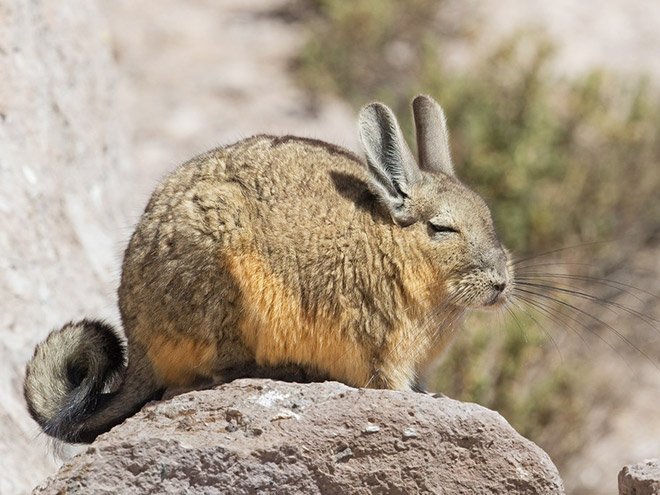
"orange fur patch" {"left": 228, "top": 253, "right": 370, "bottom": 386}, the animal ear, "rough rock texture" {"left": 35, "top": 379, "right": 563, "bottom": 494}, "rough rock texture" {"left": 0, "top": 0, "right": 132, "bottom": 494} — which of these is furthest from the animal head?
"rough rock texture" {"left": 0, "top": 0, "right": 132, "bottom": 494}

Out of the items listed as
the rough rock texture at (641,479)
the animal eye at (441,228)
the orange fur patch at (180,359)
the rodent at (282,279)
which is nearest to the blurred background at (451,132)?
the rodent at (282,279)

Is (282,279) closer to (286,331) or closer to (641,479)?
(286,331)

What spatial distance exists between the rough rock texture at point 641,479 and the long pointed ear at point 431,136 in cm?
177

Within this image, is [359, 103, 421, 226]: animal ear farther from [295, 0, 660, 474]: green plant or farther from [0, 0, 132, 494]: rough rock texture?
[295, 0, 660, 474]: green plant

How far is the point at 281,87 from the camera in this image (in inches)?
522

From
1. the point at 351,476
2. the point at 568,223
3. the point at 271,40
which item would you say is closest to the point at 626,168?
the point at 568,223

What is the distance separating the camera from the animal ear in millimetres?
5480

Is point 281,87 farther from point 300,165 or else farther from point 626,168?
point 300,165

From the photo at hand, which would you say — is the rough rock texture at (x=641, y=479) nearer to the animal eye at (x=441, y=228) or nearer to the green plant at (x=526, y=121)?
the animal eye at (x=441, y=228)

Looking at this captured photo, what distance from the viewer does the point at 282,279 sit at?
519cm

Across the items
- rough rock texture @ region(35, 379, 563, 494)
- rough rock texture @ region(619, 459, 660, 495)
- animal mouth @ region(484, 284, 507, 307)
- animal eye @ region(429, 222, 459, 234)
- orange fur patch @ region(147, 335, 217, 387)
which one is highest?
animal eye @ region(429, 222, 459, 234)

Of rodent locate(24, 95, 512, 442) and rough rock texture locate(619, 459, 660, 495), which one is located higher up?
rodent locate(24, 95, 512, 442)

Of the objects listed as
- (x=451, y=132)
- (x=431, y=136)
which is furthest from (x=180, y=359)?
(x=451, y=132)

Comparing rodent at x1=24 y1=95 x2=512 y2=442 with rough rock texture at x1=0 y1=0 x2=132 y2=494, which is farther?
rough rock texture at x1=0 y1=0 x2=132 y2=494
